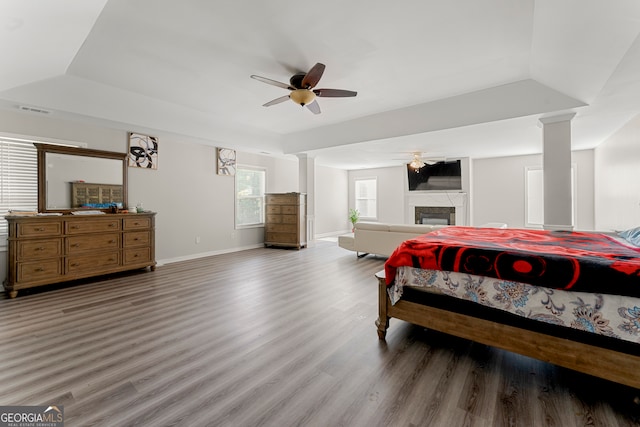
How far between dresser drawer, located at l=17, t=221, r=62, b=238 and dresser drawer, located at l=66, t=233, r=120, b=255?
18cm

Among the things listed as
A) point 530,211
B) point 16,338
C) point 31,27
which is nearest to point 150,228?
point 16,338

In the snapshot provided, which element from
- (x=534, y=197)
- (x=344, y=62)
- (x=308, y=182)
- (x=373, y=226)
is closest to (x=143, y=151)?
(x=308, y=182)

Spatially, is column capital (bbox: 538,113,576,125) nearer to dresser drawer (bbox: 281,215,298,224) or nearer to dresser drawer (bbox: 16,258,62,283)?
dresser drawer (bbox: 281,215,298,224)

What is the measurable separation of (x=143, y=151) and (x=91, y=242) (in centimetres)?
187

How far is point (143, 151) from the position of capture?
197 inches

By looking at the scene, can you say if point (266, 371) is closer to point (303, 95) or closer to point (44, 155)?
point (303, 95)

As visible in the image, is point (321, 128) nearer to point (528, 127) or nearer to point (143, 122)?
point (143, 122)

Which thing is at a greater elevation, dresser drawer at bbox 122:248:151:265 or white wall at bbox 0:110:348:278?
white wall at bbox 0:110:348:278

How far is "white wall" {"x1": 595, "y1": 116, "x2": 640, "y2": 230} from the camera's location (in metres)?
3.78

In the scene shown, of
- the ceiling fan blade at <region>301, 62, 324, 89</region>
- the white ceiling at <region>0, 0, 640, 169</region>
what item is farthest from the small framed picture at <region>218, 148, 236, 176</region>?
the ceiling fan blade at <region>301, 62, 324, 89</region>

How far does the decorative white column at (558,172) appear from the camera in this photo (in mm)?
3783

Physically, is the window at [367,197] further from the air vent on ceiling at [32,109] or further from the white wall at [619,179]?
the air vent on ceiling at [32,109]

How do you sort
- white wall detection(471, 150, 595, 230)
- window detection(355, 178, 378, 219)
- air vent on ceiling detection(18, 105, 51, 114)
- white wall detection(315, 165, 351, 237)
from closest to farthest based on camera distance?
air vent on ceiling detection(18, 105, 51, 114) → white wall detection(471, 150, 595, 230) → white wall detection(315, 165, 351, 237) → window detection(355, 178, 378, 219)

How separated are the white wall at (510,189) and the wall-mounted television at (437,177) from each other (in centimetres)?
53
